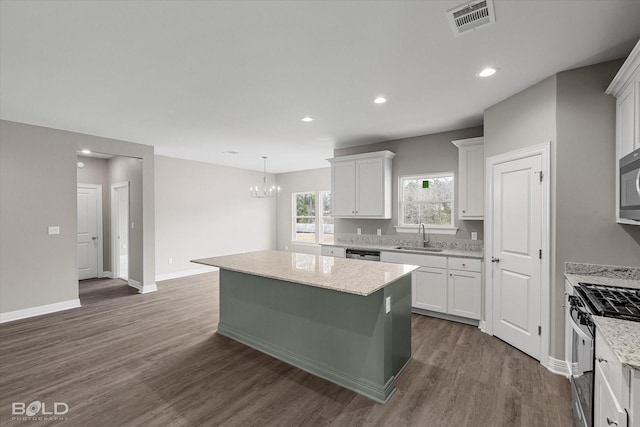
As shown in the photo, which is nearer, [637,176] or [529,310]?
[637,176]

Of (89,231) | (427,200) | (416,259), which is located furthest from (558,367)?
(89,231)

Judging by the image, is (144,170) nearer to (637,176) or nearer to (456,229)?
(456,229)

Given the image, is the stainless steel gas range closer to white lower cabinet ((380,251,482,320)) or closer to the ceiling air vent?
white lower cabinet ((380,251,482,320))

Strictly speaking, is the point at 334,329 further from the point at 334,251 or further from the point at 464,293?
the point at 334,251

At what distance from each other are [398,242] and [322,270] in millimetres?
2576

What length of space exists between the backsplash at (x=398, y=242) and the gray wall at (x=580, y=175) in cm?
158

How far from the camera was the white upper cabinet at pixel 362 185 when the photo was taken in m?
4.79

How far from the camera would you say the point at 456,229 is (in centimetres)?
433

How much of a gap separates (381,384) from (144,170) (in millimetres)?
5204

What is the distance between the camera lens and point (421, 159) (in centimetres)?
470

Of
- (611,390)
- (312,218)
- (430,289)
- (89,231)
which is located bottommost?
(430,289)

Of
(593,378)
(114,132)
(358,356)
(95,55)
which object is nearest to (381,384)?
(358,356)

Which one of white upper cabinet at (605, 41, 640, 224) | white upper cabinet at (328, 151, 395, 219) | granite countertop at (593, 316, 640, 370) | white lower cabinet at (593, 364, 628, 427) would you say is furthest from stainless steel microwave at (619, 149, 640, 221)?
white upper cabinet at (328, 151, 395, 219)

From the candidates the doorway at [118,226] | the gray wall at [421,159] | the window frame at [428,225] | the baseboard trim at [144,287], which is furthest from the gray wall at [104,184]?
the window frame at [428,225]
